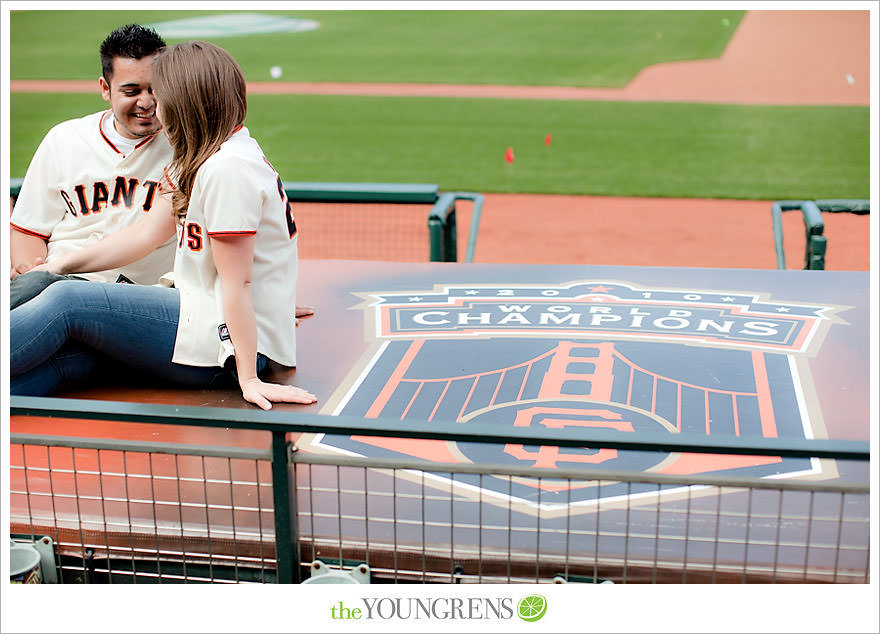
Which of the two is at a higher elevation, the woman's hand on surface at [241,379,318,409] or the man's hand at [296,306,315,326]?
the man's hand at [296,306,315,326]

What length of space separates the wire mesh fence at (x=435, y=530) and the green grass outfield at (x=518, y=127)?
33.6ft

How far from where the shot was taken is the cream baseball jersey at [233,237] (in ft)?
9.24

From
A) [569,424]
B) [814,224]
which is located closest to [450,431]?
[569,424]

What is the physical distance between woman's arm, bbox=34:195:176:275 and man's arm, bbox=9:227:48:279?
1.00 feet

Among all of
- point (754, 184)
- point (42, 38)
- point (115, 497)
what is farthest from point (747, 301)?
point (42, 38)

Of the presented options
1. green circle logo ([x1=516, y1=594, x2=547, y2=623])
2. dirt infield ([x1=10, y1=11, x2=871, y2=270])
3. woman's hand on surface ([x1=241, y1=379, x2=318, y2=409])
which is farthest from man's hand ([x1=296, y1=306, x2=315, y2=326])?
dirt infield ([x1=10, y1=11, x2=871, y2=270])

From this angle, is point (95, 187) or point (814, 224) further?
point (814, 224)

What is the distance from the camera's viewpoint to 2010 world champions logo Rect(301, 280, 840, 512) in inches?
115

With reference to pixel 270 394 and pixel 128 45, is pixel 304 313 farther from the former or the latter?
pixel 128 45

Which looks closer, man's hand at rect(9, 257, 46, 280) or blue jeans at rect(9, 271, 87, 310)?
blue jeans at rect(9, 271, 87, 310)

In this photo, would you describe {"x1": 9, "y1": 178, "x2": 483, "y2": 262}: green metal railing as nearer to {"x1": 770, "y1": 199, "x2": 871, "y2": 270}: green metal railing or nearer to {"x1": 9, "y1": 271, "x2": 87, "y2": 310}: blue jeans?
{"x1": 770, "y1": 199, "x2": 871, "y2": 270}: green metal railing

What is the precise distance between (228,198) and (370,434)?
107 cm

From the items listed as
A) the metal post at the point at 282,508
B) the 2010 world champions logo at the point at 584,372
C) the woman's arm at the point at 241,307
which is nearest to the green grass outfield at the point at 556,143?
the 2010 world champions logo at the point at 584,372

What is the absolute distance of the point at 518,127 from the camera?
16922 mm
